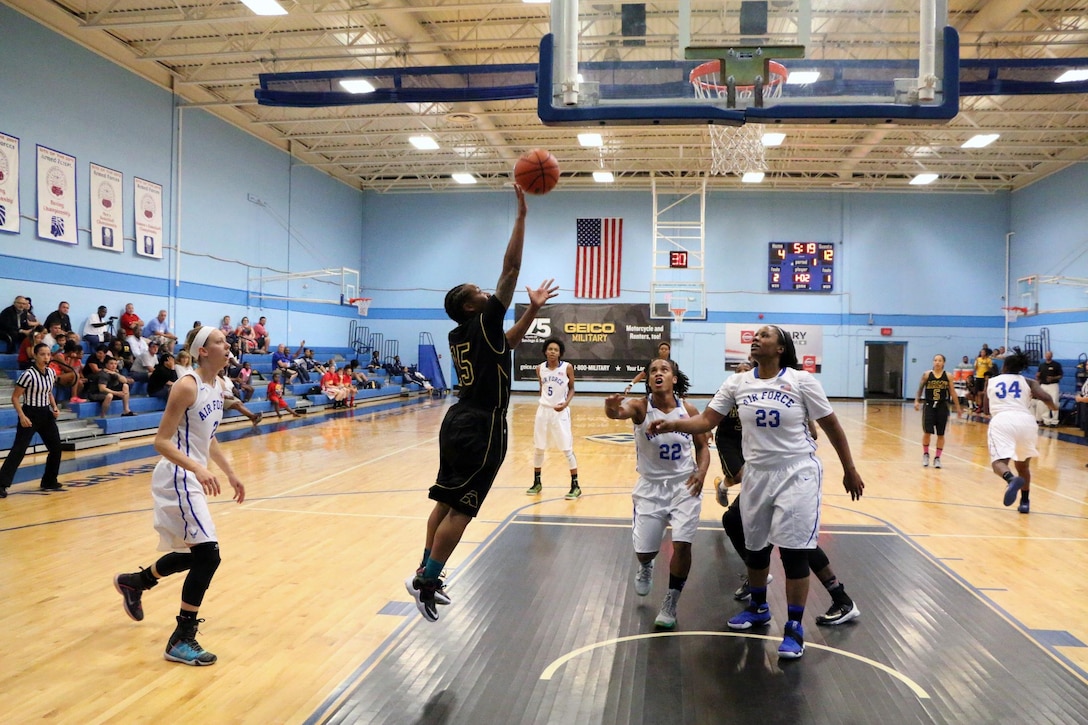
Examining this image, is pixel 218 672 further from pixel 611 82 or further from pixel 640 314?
pixel 640 314

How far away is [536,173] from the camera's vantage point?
4.47 meters

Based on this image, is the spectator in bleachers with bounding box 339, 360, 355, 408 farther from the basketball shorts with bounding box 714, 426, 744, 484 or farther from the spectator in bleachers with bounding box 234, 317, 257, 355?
the basketball shorts with bounding box 714, 426, 744, 484

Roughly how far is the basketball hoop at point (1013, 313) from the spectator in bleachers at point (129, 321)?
23.4 m

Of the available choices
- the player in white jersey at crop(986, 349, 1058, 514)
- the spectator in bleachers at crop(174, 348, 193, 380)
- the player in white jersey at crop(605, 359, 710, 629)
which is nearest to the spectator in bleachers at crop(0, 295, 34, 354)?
the spectator in bleachers at crop(174, 348, 193, 380)

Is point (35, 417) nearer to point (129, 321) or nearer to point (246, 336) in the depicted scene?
point (129, 321)

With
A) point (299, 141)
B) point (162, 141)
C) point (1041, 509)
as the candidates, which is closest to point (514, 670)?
point (1041, 509)

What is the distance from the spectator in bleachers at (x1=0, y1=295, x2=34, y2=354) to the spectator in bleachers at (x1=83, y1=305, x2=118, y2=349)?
1.43m

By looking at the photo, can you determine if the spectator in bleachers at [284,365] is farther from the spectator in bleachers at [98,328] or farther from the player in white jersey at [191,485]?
the player in white jersey at [191,485]

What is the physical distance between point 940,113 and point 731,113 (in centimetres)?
153

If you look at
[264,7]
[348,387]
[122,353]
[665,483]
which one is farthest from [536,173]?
[348,387]

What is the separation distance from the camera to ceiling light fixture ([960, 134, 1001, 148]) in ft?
59.2

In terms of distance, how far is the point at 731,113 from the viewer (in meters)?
5.95

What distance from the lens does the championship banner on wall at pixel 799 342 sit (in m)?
25.6

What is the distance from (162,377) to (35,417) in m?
5.65
